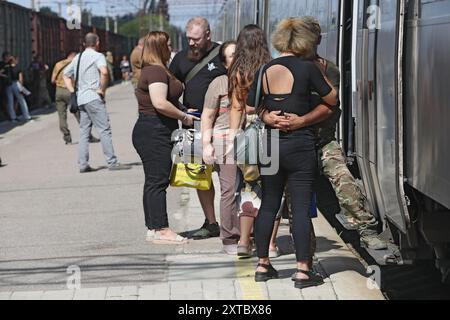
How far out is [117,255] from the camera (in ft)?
26.1

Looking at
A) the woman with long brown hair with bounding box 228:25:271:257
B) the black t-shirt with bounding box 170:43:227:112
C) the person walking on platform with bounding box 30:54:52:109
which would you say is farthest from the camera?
the person walking on platform with bounding box 30:54:52:109

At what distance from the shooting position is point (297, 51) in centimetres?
645

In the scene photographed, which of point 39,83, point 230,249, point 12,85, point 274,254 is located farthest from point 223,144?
point 39,83

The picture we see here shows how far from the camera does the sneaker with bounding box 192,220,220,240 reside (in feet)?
28.4

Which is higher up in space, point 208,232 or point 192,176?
point 192,176

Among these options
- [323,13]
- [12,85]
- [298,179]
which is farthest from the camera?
[12,85]

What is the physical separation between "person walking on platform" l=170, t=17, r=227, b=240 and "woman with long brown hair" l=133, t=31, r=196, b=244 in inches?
4.8

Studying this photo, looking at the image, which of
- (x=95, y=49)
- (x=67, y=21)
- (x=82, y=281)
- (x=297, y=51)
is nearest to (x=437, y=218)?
(x=297, y=51)

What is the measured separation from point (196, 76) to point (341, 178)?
192 cm

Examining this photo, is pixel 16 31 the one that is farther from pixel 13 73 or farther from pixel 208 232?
pixel 208 232

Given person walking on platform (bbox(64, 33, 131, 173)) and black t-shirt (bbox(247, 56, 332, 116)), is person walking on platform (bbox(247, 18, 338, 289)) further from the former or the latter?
person walking on platform (bbox(64, 33, 131, 173))

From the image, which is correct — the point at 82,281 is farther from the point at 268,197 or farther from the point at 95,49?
the point at 95,49

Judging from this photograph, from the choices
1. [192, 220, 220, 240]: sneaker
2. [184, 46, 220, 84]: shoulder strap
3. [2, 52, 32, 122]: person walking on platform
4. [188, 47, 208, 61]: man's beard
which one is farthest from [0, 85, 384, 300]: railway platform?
[2, 52, 32, 122]: person walking on platform

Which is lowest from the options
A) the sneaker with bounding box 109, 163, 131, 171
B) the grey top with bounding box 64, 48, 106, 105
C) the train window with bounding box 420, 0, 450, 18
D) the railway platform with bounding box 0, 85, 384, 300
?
the sneaker with bounding box 109, 163, 131, 171
